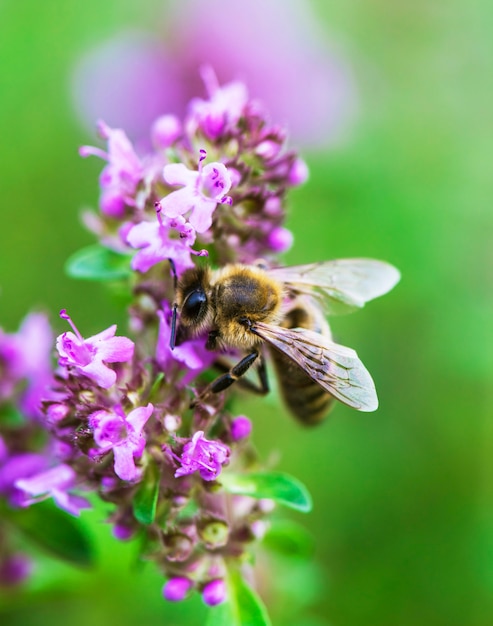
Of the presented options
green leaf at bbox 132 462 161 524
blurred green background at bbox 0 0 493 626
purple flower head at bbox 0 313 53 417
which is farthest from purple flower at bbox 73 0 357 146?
→ green leaf at bbox 132 462 161 524

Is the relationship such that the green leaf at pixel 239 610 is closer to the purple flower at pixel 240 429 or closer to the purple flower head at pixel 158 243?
the purple flower at pixel 240 429

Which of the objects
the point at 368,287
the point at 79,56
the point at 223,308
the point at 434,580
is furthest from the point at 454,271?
the point at 79,56

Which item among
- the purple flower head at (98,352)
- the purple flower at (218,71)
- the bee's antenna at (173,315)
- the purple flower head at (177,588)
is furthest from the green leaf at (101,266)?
the purple flower at (218,71)

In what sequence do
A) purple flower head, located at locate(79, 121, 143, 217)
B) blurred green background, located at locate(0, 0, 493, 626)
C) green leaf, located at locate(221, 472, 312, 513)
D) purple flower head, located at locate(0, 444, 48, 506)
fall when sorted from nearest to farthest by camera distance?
green leaf, located at locate(221, 472, 312, 513)
purple flower head, located at locate(79, 121, 143, 217)
purple flower head, located at locate(0, 444, 48, 506)
blurred green background, located at locate(0, 0, 493, 626)

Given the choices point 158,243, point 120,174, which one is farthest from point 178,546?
point 120,174

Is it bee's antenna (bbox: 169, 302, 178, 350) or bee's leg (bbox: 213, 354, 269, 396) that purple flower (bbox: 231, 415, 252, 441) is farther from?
bee's antenna (bbox: 169, 302, 178, 350)

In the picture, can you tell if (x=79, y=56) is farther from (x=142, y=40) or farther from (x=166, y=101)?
(x=166, y=101)
